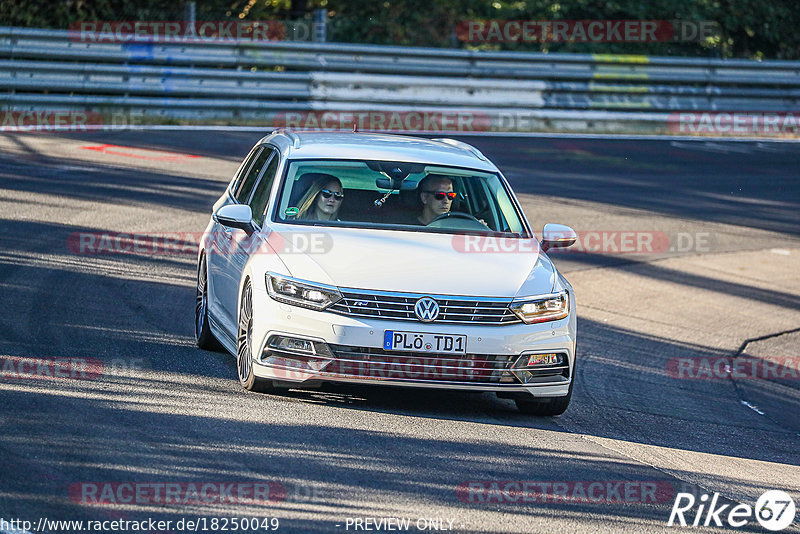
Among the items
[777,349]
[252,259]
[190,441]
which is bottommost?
[777,349]

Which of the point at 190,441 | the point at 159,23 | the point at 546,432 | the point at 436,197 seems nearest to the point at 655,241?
the point at 436,197

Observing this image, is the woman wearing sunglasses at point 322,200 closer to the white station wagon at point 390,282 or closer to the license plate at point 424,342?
the white station wagon at point 390,282

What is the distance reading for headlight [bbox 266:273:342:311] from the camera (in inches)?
284

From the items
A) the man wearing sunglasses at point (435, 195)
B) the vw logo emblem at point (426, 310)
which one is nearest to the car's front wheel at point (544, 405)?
the vw logo emblem at point (426, 310)

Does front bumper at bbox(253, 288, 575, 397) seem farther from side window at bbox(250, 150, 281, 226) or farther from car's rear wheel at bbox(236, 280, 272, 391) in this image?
side window at bbox(250, 150, 281, 226)

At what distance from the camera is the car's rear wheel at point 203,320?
29.5 feet

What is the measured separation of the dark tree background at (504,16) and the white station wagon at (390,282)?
15.9 meters

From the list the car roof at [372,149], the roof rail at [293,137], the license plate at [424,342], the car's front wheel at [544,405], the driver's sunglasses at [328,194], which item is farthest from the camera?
the roof rail at [293,137]

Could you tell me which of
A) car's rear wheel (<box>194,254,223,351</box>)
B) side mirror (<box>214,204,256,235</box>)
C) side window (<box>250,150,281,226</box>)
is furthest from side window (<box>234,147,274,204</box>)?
side mirror (<box>214,204,256,235</box>)

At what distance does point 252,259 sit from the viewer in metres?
7.78

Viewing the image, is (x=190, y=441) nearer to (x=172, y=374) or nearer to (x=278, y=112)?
(x=172, y=374)

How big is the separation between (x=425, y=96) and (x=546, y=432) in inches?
616

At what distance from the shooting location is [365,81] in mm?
22141

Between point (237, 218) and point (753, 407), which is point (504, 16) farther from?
point (237, 218)
